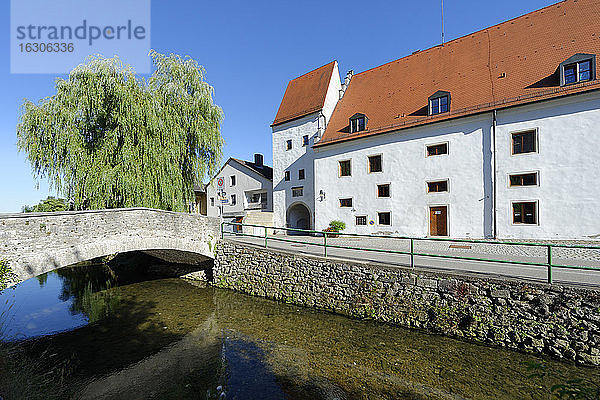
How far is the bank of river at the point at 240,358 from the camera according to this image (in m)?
5.68

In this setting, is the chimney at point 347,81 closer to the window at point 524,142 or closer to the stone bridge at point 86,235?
the window at point 524,142

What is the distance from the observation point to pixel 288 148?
2589 centimetres

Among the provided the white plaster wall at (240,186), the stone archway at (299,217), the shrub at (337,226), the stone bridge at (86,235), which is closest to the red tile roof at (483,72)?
the shrub at (337,226)

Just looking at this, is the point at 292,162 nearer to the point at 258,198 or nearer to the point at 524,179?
the point at 258,198

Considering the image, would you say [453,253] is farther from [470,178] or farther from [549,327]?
[470,178]

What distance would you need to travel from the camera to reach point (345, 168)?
21062mm

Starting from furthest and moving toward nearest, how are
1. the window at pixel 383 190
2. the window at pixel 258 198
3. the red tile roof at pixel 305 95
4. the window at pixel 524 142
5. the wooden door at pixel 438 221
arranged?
the window at pixel 258 198 < the red tile roof at pixel 305 95 < the window at pixel 383 190 < the wooden door at pixel 438 221 < the window at pixel 524 142

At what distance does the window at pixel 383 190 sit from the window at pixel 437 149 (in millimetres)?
3065

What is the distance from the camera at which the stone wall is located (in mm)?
6328

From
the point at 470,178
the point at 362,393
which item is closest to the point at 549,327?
the point at 362,393

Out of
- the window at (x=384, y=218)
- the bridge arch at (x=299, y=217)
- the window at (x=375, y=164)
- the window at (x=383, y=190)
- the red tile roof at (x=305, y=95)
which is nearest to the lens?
the window at (x=384, y=218)

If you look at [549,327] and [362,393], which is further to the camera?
[549,327]

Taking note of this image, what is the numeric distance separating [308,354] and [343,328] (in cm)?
166

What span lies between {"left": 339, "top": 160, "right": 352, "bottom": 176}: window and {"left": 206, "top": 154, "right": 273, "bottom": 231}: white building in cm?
844
